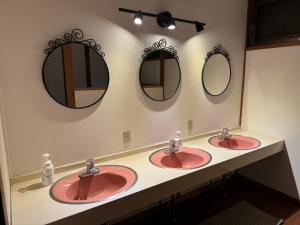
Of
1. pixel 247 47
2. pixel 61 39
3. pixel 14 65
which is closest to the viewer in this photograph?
pixel 14 65

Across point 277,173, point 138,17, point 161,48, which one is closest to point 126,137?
point 161,48

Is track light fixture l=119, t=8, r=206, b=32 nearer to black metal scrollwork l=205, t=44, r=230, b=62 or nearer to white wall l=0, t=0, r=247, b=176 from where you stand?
white wall l=0, t=0, r=247, b=176

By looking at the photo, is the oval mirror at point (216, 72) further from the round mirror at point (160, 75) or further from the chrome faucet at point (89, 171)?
the chrome faucet at point (89, 171)

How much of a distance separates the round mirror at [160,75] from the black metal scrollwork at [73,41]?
421mm

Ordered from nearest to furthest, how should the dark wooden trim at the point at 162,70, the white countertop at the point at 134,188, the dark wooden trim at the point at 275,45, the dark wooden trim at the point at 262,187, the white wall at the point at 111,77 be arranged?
the white countertop at the point at 134,188
the white wall at the point at 111,77
the dark wooden trim at the point at 162,70
the dark wooden trim at the point at 275,45
the dark wooden trim at the point at 262,187

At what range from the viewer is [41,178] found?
1.47 m

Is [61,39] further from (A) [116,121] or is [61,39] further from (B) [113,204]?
(B) [113,204]

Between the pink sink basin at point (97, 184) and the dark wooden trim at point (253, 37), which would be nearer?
the pink sink basin at point (97, 184)

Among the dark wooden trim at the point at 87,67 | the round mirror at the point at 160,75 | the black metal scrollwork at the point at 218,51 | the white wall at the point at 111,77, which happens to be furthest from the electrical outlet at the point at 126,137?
the black metal scrollwork at the point at 218,51

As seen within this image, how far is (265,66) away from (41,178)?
2366 millimetres

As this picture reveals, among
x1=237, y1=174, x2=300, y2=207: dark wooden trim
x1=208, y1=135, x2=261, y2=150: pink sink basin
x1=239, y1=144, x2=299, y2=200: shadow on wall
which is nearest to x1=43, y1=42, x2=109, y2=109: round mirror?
x1=208, y1=135, x2=261, y2=150: pink sink basin

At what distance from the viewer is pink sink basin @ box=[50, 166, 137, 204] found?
4.50 ft

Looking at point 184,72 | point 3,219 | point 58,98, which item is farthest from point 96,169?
point 184,72

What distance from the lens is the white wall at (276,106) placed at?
2.14m
